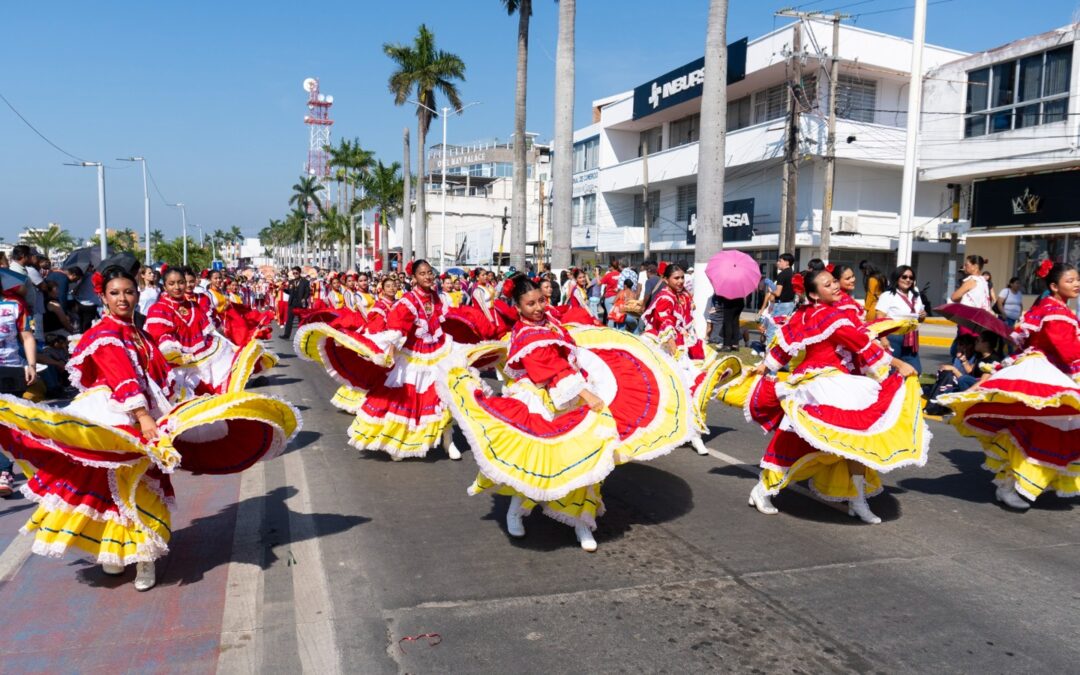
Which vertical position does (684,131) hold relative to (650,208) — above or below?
above

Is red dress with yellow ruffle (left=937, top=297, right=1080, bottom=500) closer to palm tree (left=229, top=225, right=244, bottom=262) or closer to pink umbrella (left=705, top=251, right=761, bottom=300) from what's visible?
pink umbrella (left=705, top=251, right=761, bottom=300)

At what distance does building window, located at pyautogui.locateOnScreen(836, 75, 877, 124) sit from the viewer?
2872 cm

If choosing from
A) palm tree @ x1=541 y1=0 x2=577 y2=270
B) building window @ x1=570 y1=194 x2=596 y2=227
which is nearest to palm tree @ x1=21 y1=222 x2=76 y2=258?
building window @ x1=570 y1=194 x2=596 y2=227

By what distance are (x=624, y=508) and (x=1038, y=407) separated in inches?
115

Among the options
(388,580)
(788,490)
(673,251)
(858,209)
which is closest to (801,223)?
(858,209)

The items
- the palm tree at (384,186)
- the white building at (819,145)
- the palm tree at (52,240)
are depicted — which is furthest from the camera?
the palm tree at (52,240)

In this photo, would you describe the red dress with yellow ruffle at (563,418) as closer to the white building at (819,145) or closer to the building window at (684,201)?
the white building at (819,145)

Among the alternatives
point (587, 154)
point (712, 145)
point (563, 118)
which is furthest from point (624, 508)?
point (587, 154)

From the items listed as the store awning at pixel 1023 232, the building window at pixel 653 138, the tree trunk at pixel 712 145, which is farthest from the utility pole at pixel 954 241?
the building window at pixel 653 138

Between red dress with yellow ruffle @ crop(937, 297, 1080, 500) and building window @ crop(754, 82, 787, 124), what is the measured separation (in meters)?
25.2

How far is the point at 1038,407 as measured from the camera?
540cm

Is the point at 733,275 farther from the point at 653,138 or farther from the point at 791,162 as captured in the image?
the point at 653,138

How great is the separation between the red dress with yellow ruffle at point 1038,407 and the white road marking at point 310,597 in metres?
4.54

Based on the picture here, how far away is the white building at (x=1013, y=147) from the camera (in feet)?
72.7
